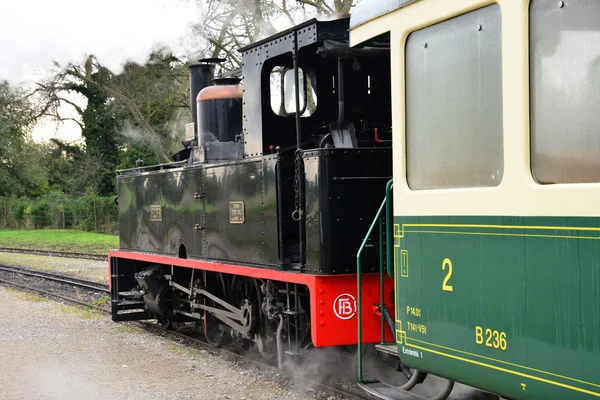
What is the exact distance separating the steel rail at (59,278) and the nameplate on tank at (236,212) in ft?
23.5

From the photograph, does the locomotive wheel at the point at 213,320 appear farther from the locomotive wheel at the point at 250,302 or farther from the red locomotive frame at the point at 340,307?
the red locomotive frame at the point at 340,307

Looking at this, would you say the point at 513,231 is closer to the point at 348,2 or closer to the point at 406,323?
the point at 406,323

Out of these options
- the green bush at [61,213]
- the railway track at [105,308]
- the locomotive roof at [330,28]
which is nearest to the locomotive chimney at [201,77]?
the railway track at [105,308]

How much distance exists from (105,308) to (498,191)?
9.45 meters

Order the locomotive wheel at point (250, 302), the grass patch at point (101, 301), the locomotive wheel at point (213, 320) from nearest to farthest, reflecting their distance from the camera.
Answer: the locomotive wheel at point (250, 302) < the locomotive wheel at point (213, 320) < the grass patch at point (101, 301)

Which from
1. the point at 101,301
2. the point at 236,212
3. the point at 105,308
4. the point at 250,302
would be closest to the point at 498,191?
the point at 236,212

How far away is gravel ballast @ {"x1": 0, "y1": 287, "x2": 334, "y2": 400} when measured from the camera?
6.98 meters

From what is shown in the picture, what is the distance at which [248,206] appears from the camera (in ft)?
22.8

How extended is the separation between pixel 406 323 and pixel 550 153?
145cm

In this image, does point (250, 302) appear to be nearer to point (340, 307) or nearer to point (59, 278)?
point (340, 307)

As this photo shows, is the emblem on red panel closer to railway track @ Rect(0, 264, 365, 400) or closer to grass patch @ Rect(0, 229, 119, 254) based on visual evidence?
railway track @ Rect(0, 264, 365, 400)

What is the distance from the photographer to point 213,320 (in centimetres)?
888

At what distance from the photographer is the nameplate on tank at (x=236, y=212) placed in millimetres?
7062

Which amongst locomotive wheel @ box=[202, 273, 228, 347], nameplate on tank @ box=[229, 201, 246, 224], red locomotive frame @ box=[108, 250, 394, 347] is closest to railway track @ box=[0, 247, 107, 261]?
locomotive wheel @ box=[202, 273, 228, 347]
